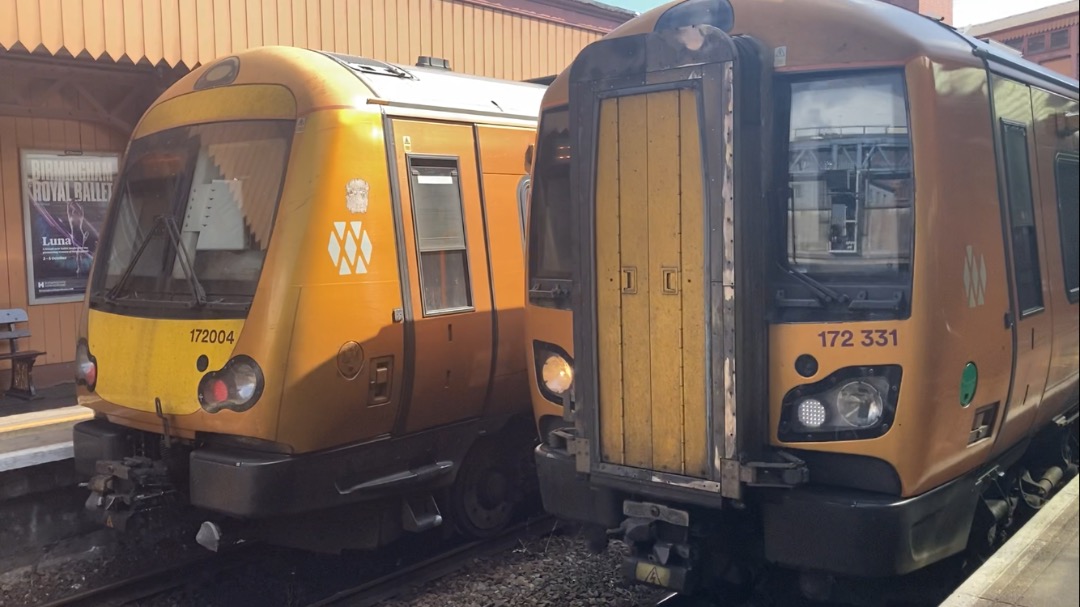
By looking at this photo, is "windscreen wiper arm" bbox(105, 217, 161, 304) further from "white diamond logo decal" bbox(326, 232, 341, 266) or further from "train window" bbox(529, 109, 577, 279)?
"train window" bbox(529, 109, 577, 279)

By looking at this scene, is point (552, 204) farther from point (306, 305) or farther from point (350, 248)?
point (306, 305)

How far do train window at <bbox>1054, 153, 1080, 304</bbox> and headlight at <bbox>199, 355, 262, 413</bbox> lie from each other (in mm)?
4497

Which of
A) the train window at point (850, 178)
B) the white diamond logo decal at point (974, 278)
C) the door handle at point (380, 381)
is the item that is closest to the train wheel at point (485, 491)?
the door handle at point (380, 381)

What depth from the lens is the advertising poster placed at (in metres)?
9.41

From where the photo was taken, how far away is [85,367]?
231 inches

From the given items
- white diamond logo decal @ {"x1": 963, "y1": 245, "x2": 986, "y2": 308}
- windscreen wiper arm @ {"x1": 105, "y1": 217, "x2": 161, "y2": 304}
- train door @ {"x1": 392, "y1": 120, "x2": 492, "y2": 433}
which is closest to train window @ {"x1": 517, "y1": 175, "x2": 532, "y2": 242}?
train door @ {"x1": 392, "y1": 120, "x2": 492, "y2": 433}

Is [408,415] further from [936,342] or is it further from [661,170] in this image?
[936,342]

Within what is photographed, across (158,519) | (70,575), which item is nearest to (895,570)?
(158,519)

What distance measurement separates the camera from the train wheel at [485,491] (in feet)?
20.8

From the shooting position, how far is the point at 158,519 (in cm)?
621

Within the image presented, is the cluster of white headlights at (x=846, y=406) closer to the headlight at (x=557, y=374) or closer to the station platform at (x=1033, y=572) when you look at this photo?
the station platform at (x=1033, y=572)

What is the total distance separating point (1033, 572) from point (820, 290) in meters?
1.64

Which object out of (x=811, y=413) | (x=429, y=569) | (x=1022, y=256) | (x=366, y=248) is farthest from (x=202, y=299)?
(x=1022, y=256)

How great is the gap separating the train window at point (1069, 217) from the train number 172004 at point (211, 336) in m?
4.60
